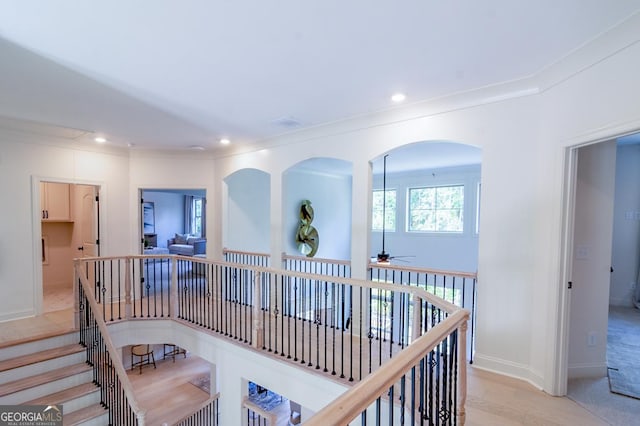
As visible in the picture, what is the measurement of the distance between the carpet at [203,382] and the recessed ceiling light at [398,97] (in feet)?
20.7

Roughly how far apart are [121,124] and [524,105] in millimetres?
4954

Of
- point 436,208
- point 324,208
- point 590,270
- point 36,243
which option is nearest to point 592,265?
point 590,270

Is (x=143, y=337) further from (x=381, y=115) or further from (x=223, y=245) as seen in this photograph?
(x=381, y=115)

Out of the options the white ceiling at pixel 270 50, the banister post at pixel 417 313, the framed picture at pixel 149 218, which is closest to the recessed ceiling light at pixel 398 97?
the white ceiling at pixel 270 50

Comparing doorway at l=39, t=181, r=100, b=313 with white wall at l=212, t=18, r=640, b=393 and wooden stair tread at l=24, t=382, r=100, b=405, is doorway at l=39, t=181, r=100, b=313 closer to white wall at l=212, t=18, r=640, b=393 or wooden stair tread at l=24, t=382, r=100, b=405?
wooden stair tread at l=24, t=382, r=100, b=405

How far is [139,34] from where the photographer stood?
2180 mm

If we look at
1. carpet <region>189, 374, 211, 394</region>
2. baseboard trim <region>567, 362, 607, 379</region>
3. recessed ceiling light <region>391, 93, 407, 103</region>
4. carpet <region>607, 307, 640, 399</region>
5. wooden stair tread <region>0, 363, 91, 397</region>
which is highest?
recessed ceiling light <region>391, 93, 407, 103</region>

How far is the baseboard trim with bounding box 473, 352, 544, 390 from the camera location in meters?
2.79

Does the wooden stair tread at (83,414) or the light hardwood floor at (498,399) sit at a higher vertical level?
the light hardwood floor at (498,399)

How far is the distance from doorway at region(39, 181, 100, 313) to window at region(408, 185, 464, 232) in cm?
728

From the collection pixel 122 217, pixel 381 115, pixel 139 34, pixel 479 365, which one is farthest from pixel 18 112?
pixel 479 365

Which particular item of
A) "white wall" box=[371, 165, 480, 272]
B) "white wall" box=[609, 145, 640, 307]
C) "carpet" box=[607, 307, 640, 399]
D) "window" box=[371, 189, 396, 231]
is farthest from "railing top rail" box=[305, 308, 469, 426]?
"window" box=[371, 189, 396, 231]

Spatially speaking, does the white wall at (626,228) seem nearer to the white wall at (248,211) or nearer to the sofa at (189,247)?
the white wall at (248,211)

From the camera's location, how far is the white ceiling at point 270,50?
1.92 meters
